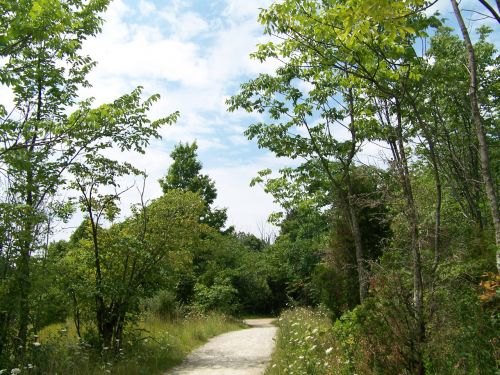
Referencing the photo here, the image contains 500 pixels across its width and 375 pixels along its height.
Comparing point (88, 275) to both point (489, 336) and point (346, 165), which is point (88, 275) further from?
point (489, 336)

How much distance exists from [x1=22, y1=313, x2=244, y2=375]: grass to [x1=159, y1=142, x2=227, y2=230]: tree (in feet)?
69.4

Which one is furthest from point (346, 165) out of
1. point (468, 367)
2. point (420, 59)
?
point (468, 367)

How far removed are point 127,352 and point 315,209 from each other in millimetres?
8034

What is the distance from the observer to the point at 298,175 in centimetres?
1130

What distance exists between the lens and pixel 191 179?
35875mm

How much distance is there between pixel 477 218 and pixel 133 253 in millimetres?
9318

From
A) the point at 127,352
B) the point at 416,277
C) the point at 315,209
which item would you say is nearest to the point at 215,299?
the point at 315,209

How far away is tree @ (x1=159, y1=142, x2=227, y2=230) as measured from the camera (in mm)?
35688

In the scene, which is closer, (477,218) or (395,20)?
(395,20)

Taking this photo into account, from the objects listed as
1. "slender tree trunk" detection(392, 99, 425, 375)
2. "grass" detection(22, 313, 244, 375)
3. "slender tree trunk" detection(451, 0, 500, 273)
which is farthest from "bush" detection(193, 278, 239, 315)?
"slender tree trunk" detection(451, 0, 500, 273)

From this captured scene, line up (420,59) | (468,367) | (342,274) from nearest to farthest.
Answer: (468,367)
(420,59)
(342,274)

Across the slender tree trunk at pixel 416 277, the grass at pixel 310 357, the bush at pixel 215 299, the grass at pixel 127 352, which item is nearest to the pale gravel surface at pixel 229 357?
the grass at pixel 127 352

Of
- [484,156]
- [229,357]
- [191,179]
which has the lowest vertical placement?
[229,357]

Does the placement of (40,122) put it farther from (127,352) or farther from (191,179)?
(191,179)
